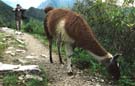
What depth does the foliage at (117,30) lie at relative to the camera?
395 inches

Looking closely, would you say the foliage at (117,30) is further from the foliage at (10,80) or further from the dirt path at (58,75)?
the foliage at (10,80)

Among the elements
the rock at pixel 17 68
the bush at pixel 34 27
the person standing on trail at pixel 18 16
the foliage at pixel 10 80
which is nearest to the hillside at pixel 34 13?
the person standing on trail at pixel 18 16

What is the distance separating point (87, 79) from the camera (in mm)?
9469

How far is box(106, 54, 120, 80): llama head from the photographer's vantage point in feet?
29.6

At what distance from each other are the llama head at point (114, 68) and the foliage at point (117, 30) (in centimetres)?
18

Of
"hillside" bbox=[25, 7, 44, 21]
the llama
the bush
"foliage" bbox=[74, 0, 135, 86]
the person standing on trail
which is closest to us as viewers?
the llama

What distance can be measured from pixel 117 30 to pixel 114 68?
1.87 metres

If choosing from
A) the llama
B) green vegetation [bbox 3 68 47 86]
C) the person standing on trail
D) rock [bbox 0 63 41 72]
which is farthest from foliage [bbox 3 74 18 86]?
the person standing on trail

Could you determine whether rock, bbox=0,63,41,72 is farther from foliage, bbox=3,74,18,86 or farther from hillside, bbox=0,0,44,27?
hillside, bbox=0,0,44,27

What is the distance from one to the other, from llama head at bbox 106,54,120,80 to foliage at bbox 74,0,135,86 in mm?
179

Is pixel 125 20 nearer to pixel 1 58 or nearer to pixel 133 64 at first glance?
pixel 133 64

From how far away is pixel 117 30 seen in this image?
35.2ft

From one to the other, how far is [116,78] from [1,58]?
120 inches

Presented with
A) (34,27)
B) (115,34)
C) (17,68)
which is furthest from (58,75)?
(34,27)
